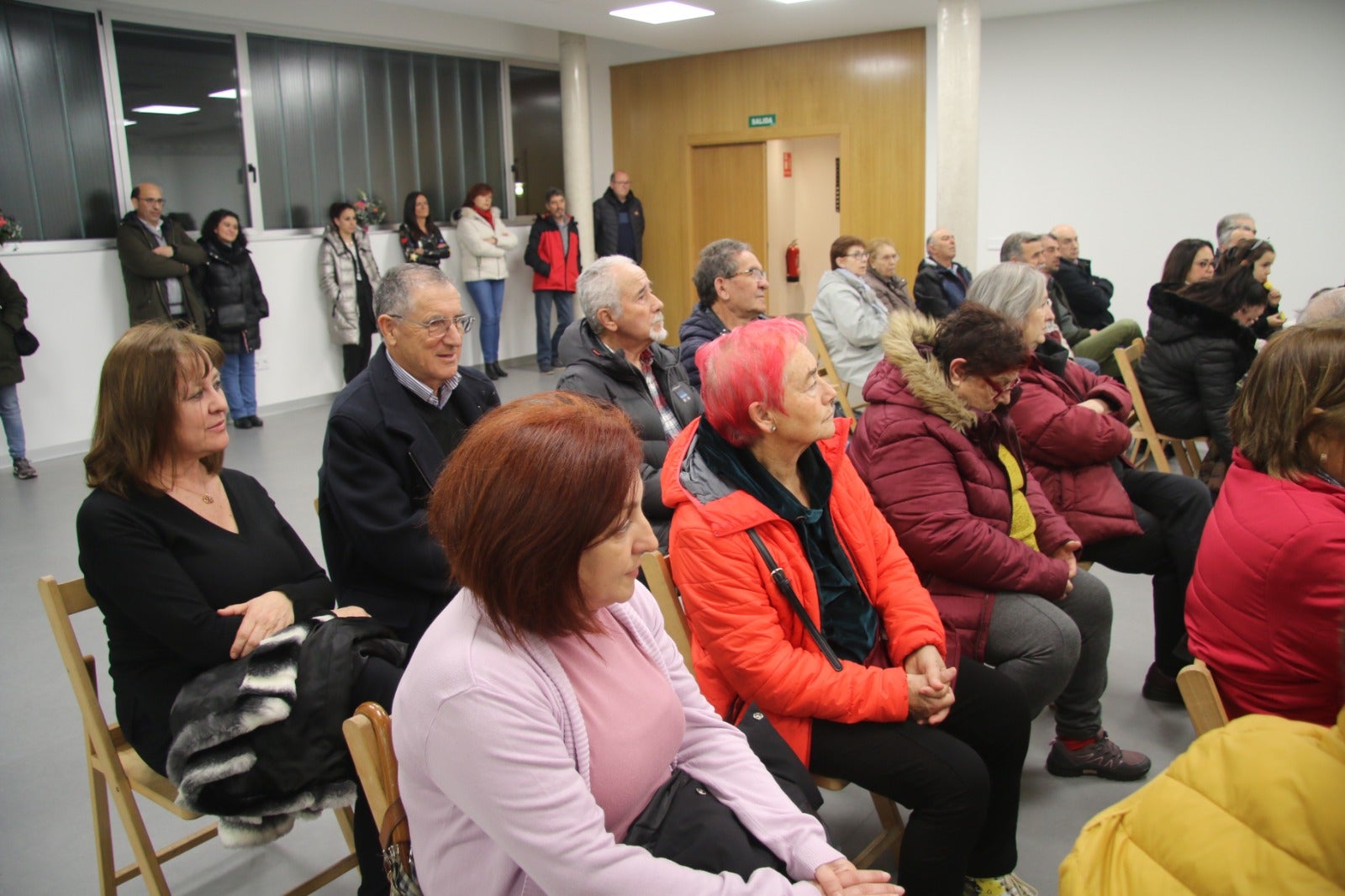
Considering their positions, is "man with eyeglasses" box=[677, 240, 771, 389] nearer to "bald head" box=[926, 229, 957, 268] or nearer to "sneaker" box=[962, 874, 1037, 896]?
"sneaker" box=[962, 874, 1037, 896]

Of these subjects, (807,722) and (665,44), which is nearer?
(807,722)

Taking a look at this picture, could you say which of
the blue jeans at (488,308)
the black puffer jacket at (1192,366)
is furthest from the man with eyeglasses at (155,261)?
the black puffer jacket at (1192,366)

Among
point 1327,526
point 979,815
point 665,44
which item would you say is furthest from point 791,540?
point 665,44

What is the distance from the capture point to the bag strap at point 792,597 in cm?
188

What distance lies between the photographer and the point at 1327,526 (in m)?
1.70

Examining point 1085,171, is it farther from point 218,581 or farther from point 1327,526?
point 218,581

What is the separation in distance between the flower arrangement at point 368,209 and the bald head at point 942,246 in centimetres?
445

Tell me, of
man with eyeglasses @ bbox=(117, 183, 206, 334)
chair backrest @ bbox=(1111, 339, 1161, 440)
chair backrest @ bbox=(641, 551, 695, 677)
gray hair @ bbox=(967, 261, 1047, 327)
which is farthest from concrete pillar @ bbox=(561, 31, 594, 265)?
chair backrest @ bbox=(641, 551, 695, 677)

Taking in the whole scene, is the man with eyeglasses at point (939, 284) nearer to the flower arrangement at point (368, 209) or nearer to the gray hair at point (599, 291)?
the gray hair at point (599, 291)

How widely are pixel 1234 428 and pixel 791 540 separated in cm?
93

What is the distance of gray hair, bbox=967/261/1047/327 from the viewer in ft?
10.2

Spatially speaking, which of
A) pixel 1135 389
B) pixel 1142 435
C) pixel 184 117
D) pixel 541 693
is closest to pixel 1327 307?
pixel 1135 389

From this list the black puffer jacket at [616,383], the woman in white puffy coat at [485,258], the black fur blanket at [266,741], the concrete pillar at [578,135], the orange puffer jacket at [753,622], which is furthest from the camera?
the concrete pillar at [578,135]

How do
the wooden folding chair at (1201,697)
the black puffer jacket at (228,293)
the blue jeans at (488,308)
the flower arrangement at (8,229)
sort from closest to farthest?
1. the wooden folding chair at (1201,697)
2. the flower arrangement at (8,229)
3. the black puffer jacket at (228,293)
4. the blue jeans at (488,308)
